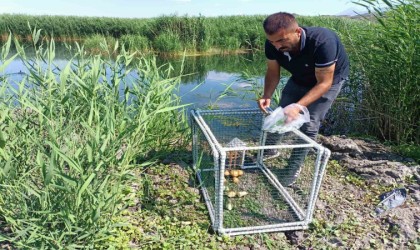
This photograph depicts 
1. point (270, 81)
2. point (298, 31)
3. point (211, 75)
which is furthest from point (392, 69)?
point (211, 75)

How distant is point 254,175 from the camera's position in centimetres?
300

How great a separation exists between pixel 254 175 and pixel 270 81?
32.7 inches

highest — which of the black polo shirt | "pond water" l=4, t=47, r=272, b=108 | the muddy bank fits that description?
the black polo shirt

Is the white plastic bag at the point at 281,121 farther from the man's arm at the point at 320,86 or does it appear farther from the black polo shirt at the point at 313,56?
the black polo shirt at the point at 313,56

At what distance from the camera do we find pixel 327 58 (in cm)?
229

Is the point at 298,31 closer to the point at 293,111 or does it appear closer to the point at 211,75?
the point at 293,111

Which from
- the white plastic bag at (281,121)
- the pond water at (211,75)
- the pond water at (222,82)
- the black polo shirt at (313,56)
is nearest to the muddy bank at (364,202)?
the white plastic bag at (281,121)

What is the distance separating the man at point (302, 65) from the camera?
2.26m

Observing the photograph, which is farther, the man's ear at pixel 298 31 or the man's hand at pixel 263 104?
the man's hand at pixel 263 104

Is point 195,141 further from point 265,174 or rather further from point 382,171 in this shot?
point 382,171

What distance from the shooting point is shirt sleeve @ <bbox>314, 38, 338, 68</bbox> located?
90.2 inches

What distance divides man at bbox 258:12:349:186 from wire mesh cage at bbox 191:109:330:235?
0.10m

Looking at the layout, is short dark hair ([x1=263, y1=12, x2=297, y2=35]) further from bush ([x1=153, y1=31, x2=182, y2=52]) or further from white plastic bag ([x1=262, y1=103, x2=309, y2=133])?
bush ([x1=153, y1=31, x2=182, y2=52])

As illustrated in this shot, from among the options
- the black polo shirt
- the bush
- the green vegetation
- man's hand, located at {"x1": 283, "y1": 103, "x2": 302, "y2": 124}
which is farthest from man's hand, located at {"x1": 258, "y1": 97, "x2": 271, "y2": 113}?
the bush
